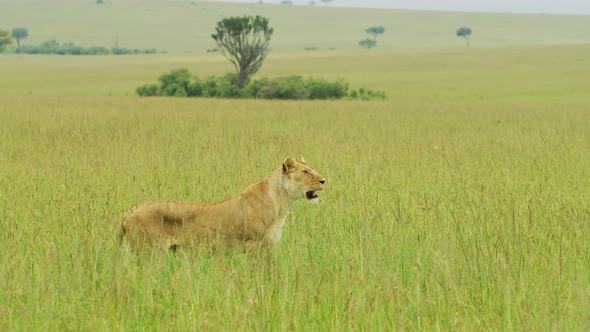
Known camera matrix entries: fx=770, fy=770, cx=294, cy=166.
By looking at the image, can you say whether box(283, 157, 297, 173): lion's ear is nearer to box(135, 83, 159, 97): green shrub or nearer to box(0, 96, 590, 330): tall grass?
box(0, 96, 590, 330): tall grass

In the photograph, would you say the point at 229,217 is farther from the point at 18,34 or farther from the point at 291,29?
the point at 291,29

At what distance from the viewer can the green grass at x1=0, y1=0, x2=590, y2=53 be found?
6270 inches

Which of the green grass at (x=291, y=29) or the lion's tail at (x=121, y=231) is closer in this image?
the lion's tail at (x=121, y=231)

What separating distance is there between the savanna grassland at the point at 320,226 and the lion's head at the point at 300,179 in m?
0.46

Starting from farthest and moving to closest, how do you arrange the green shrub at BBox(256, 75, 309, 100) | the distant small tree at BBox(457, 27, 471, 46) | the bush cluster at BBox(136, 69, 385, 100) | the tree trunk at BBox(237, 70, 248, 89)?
1. the distant small tree at BBox(457, 27, 471, 46)
2. the tree trunk at BBox(237, 70, 248, 89)
3. the bush cluster at BBox(136, 69, 385, 100)
4. the green shrub at BBox(256, 75, 309, 100)

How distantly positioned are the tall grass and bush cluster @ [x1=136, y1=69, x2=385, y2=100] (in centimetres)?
2527

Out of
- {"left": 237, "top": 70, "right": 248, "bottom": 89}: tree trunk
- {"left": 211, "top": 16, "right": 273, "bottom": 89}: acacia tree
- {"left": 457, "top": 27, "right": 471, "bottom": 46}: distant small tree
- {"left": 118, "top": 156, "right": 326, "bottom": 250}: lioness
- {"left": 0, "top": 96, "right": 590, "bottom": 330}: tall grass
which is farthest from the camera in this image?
{"left": 457, "top": 27, "right": 471, "bottom": 46}: distant small tree

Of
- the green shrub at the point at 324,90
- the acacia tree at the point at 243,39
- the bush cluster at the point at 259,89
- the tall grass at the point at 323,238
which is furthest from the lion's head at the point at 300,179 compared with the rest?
the acacia tree at the point at 243,39

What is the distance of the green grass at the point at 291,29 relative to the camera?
522ft

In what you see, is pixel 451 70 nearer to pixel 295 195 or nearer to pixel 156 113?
pixel 156 113

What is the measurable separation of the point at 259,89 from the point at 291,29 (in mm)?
141498

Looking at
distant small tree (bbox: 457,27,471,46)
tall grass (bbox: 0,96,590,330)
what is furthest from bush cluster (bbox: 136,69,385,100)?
distant small tree (bbox: 457,27,471,46)

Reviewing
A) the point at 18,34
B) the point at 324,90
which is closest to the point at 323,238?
the point at 324,90

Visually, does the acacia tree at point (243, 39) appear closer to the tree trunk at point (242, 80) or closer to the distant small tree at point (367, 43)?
the tree trunk at point (242, 80)
